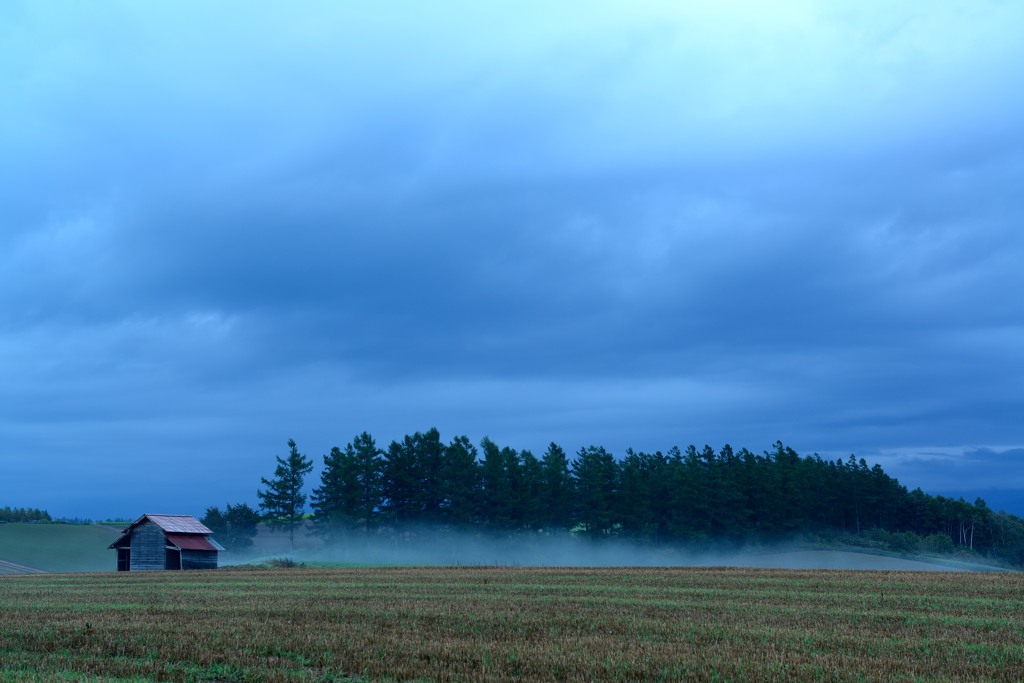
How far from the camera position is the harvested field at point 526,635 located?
55.0 ft

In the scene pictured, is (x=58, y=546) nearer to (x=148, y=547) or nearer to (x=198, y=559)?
(x=148, y=547)

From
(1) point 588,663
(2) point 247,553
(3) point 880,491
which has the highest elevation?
(1) point 588,663

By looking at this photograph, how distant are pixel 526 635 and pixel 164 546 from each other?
244 ft

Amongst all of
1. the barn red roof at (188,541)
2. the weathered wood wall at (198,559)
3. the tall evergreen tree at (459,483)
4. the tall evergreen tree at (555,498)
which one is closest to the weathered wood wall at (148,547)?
the barn red roof at (188,541)

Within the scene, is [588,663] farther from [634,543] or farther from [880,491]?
[880,491]

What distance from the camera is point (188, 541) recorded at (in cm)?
8700

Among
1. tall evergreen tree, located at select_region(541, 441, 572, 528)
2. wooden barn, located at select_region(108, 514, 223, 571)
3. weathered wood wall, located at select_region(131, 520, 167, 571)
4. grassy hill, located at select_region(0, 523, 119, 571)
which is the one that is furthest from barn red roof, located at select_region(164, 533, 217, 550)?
tall evergreen tree, located at select_region(541, 441, 572, 528)

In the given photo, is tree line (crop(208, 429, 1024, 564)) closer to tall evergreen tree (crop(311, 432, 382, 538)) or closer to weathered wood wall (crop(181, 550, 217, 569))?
tall evergreen tree (crop(311, 432, 382, 538))

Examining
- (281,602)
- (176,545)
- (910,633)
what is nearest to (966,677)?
(910,633)

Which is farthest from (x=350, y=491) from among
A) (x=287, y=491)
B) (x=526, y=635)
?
(x=526, y=635)

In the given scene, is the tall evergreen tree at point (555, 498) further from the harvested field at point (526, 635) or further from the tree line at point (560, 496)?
the harvested field at point (526, 635)

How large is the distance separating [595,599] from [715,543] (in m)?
88.2

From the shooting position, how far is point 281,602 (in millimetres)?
32844

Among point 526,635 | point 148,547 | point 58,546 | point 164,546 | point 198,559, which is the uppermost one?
point 526,635
